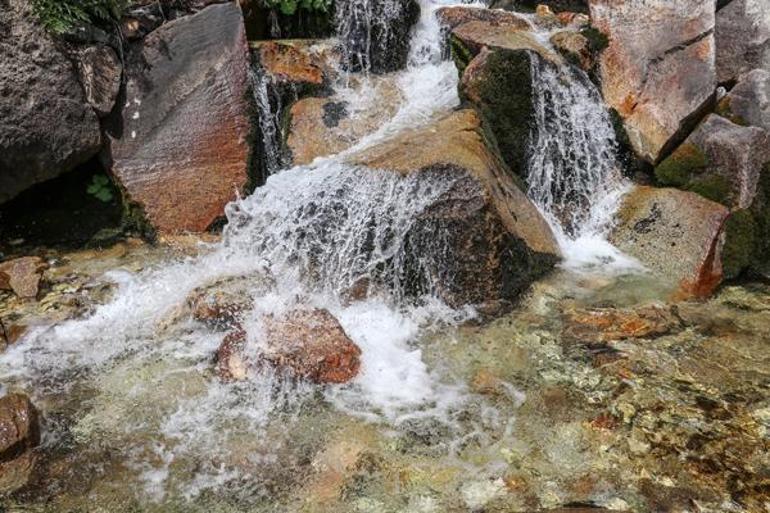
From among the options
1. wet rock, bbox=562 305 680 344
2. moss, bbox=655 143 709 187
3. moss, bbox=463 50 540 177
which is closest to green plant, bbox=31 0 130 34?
moss, bbox=463 50 540 177

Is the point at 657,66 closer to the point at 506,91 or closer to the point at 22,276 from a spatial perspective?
the point at 506,91

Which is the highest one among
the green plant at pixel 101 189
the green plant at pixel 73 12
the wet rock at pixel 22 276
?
the green plant at pixel 73 12

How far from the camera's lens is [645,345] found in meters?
4.98

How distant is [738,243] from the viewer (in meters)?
6.30

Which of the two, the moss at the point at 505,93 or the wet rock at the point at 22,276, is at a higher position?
the moss at the point at 505,93

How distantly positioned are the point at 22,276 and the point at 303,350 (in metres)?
3.00

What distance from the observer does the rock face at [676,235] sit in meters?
6.06

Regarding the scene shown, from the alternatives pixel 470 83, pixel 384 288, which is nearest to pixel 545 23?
pixel 470 83

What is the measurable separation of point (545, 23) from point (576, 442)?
6180 mm

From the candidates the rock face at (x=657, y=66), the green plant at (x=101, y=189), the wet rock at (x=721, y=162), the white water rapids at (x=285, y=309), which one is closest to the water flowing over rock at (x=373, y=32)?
the white water rapids at (x=285, y=309)

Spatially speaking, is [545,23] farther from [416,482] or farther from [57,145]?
[416,482]

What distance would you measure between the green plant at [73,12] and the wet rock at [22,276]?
220cm

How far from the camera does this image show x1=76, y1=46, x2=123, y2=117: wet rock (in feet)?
21.0

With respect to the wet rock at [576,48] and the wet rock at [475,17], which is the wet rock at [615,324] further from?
the wet rock at [475,17]
